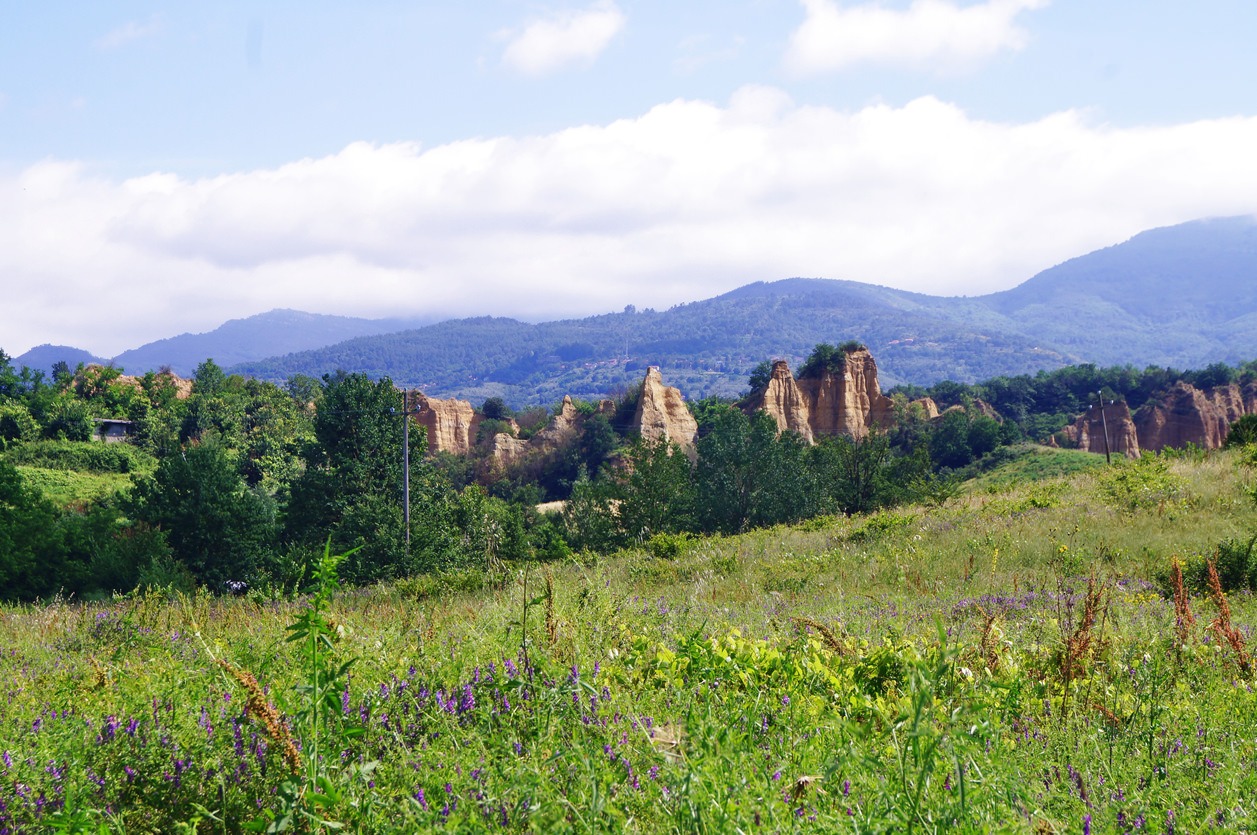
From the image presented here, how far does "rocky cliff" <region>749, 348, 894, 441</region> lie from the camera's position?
82375 millimetres

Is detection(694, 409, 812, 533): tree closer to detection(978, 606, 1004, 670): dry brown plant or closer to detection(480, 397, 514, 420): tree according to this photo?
detection(978, 606, 1004, 670): dry brown plant

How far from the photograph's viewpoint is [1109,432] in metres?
74.4

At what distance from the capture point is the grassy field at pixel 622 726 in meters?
2.47

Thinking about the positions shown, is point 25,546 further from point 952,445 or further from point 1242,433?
point 952,445

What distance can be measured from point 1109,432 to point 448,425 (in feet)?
216

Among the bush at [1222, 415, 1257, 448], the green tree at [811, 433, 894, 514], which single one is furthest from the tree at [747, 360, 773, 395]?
the bush at [1222, 415, 1257, 448]

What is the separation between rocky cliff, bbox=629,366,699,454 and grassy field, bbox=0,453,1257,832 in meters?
76.5

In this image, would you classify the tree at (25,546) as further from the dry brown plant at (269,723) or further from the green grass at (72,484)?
the dry brown plant at (269,723)

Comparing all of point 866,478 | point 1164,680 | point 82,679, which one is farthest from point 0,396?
point 1164,680

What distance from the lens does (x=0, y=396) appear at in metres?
61.5

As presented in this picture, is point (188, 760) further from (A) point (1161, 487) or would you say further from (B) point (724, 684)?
(A) point (1161, 487)

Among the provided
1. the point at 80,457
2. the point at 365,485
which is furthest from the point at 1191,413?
the point at 80,457

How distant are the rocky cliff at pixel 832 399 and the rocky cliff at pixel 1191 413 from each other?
22544mm

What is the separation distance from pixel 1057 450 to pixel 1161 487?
56.8m
